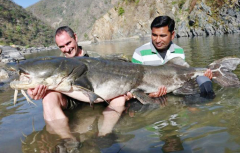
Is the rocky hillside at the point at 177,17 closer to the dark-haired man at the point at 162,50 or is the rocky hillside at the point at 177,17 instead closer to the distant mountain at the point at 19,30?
the distant mountain at the point at 19,30

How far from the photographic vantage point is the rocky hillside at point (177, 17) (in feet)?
89.3

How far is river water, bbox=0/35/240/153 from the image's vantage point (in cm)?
232

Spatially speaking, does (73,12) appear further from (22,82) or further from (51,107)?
(22,82)

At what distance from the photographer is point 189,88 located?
4223 mm

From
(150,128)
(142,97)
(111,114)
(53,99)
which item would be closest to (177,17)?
(142,97)

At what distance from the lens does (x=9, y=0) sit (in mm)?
86625

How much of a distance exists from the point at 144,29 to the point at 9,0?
214 ft

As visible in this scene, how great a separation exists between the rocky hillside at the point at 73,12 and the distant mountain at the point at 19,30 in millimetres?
58562

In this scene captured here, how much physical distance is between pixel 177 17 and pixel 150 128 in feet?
136

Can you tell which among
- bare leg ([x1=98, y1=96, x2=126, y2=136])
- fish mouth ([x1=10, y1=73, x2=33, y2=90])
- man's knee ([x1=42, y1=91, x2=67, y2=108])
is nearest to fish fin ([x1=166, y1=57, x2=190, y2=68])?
bare leg ([x1=98, y1=96, x2=126, y2=136])

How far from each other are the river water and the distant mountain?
59890 millimetres

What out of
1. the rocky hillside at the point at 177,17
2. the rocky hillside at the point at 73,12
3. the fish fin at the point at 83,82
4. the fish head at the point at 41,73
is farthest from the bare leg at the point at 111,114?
the rocky hillside at the point at 73,12

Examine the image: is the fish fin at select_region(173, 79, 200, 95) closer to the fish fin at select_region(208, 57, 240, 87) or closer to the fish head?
the fish fin at select_region(208, 57, 240, 87)

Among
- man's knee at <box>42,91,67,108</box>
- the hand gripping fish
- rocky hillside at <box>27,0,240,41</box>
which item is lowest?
man's knee at <box>42,91,67,108</box>
